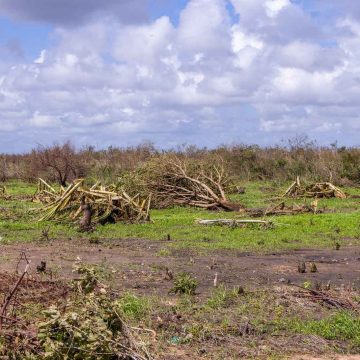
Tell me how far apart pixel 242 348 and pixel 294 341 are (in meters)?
0.66

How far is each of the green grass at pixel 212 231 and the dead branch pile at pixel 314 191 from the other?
3.62 m

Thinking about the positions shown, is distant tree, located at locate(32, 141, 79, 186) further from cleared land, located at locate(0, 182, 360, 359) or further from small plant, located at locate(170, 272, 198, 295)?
small plant, located at locate(170, 272, 198, 295)

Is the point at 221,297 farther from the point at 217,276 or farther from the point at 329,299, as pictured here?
the point at 217,276

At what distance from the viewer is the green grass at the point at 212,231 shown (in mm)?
14273

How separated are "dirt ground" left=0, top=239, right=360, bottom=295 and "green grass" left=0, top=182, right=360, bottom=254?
30.0 inches

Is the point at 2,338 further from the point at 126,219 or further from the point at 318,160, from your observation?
the point at 318,160

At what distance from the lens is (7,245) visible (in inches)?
540

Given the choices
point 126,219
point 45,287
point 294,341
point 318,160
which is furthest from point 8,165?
point 294,341

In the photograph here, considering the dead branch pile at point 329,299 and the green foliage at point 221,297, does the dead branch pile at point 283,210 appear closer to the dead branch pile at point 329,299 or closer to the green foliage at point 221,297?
the green foliage at point 221,297

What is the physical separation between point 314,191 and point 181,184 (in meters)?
5.41

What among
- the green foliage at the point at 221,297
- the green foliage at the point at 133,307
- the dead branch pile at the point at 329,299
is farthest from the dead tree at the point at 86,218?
the dead branch pile at the point at 329,299

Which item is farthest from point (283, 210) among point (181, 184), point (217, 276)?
point (217, 276)

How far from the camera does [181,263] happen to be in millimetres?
11680

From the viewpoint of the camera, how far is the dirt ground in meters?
10.1
